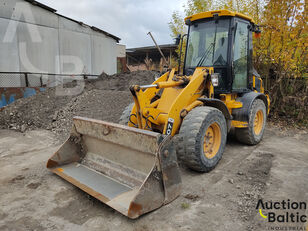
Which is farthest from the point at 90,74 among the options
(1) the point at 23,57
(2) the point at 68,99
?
(2) the point at 68,99

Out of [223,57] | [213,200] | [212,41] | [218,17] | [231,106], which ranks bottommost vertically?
[213,200]

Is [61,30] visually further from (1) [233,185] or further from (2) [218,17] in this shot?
(1) [233,185]

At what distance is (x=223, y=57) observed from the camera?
15.2 ft

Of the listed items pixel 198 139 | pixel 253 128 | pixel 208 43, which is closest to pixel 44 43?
pixel 208 43

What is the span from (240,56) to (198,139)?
239cm

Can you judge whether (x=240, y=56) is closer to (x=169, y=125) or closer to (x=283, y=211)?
(x=169, y=125)

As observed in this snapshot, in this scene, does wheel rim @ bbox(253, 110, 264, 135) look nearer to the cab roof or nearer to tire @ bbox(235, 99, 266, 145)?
tire @ bbox(235, 99, 266, 145)

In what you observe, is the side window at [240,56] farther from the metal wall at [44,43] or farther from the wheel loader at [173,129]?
the metal wall at [44,43]

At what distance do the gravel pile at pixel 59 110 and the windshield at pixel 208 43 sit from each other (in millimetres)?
3151

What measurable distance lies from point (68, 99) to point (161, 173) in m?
7.08

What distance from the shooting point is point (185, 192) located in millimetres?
3240

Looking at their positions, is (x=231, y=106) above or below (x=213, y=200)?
above

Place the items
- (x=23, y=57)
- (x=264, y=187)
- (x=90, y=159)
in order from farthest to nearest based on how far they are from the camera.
A: (x=23, y=57), (x=90, y=159), (x=264, y=187)

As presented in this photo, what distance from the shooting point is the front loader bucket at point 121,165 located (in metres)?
2.74
